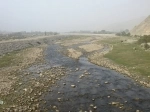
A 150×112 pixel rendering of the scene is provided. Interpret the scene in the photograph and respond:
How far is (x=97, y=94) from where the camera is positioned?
25984 mm

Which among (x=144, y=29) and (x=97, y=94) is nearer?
(x=97, y=94)

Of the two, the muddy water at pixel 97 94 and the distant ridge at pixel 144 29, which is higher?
the distant ridge at pixel 144 29

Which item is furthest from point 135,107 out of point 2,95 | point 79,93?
point 2,95

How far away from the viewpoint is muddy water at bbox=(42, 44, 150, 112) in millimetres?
22203

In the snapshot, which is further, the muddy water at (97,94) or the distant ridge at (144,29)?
the distant ridge at (144,29)

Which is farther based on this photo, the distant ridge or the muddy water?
the distant ridge

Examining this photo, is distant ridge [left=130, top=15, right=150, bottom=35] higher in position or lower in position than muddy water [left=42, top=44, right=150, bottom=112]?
higher

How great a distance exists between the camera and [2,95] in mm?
26188

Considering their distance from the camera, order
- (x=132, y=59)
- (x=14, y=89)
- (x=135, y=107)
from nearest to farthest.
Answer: (x=135, y=107) → (x=14, y=89) → (x=132, y=59)

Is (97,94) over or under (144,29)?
under

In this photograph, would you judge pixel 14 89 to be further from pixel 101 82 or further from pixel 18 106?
pixel 101 82

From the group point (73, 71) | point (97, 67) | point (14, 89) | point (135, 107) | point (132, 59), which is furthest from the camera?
point (132, 59)

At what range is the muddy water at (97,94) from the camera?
22203 mm

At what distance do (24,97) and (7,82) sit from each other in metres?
7.52
